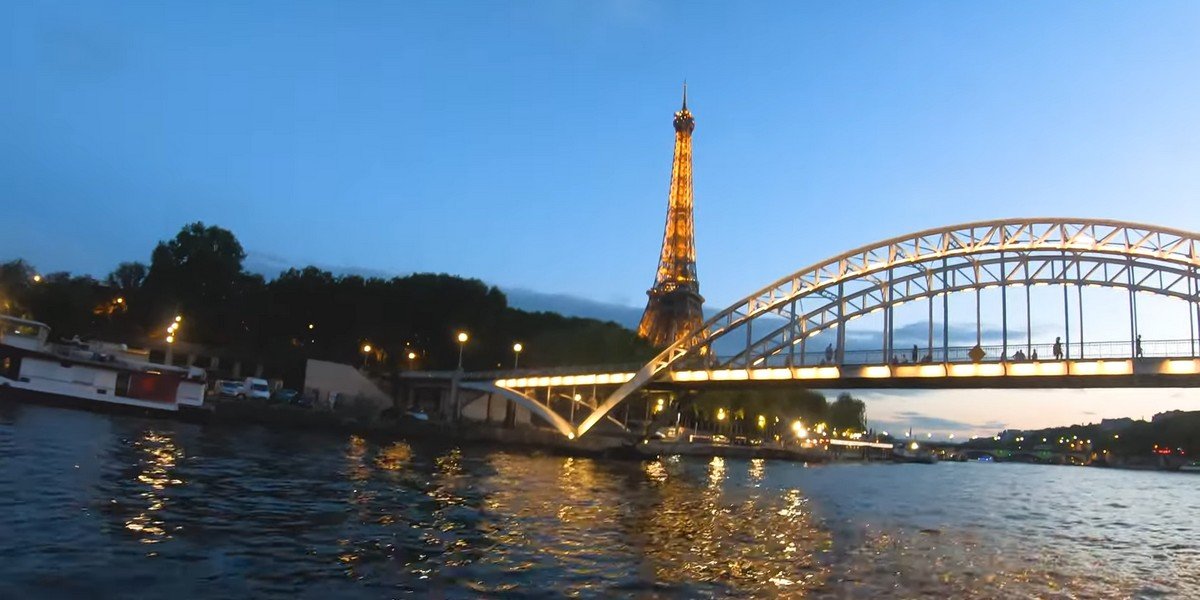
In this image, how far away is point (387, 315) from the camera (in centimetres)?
9475

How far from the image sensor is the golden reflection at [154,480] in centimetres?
1503

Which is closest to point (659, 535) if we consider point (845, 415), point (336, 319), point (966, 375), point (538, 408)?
point (966, 375)

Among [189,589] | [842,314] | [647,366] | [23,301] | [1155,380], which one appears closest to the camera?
[189,589]

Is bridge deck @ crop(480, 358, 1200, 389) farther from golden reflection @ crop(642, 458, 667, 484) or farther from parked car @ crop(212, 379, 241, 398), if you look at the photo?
parked car @ crop(212, 379, 241, 398)

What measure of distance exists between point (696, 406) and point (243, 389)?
165 feet

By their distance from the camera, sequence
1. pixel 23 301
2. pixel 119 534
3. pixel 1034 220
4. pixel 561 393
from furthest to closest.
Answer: pixel 23 301 → pixel 561 393 → pixel 1034 220 → pixel 119 534

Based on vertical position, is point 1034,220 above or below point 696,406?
above

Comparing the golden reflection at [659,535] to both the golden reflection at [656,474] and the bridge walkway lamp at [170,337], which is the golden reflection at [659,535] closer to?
the golden reflection at [656,474]

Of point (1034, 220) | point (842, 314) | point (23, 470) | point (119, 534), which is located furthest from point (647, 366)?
point (119, 534)

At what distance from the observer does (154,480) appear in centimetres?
2172

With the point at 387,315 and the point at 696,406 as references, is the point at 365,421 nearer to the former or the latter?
the point at 387,315

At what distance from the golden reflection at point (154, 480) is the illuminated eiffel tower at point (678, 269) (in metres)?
83.6

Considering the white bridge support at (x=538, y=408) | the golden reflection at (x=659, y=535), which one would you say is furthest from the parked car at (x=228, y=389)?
the golden reflection at (x=659, y=535)

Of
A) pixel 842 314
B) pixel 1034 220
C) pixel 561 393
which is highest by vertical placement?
pixel 1034 220
